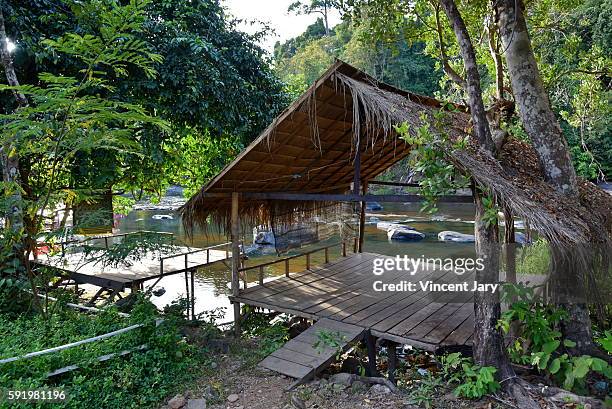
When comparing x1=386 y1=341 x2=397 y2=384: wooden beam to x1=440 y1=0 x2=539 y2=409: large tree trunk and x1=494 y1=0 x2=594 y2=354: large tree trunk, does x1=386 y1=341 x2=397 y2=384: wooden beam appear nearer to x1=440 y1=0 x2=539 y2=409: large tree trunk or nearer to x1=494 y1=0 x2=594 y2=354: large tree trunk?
x1=440 y1=0 x2=539 y2=409: large tree trunk

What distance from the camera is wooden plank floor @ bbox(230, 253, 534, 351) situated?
4398 mm

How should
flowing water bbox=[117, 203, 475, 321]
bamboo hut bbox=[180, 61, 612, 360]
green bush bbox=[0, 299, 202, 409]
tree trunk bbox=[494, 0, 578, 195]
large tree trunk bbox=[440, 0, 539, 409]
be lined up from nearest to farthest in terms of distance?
green bush bbox=[0, 299, 202, 409] < bamboo hut bbox=[180, 61, 612, 360] < large tree trunk bbox=[440, 0, 539, 409] < tree trunk bbox=[494, 0, 578, 195] < flowing water bbox=[117, 203, 475, 321]

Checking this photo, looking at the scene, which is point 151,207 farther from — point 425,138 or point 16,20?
point 425,138

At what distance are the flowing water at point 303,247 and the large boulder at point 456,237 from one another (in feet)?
0.72

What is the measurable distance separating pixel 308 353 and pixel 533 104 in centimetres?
315

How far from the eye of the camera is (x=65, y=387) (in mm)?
3133

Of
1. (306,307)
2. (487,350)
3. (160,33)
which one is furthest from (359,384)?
(160,33)

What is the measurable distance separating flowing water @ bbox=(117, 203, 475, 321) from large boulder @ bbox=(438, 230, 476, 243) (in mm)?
220

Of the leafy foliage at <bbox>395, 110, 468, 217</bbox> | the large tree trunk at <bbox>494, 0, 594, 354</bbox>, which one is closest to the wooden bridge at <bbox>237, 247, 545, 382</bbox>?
the large tree trunk at <bbox>494, 0, 594, 354</bbox>

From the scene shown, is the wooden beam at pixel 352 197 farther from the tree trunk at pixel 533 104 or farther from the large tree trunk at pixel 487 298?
the tree trunk at pixel 533 104

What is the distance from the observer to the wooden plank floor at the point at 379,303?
4398mm

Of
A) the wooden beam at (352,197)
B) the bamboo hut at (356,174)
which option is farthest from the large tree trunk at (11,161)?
the wooden beam at (352,197)

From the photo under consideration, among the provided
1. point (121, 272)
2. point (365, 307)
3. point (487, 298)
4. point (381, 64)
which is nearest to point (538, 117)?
point (487, 298)

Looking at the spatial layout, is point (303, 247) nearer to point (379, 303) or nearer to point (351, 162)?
point (351, 162)
